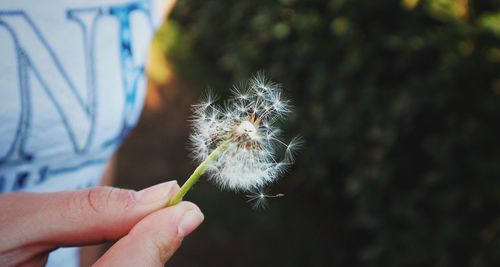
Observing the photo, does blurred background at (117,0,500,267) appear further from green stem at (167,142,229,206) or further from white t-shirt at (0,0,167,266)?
green stem at (167,142,229,206)

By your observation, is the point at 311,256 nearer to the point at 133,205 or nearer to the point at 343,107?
the point at 343,107

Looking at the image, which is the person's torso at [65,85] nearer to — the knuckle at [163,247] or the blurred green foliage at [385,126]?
the knuckle at [163,247]

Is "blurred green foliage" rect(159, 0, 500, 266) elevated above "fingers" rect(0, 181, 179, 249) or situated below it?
above

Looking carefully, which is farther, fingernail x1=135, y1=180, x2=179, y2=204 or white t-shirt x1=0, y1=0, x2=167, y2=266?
white t-shirt x1=0, y1=0, x2=167, y2=266

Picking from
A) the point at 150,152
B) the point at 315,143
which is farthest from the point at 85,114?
the point at 150,152

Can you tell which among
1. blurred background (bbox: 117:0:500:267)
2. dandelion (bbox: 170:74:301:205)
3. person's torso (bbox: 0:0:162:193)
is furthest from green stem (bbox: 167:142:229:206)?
blurred background (bbox: 117:0:500:267)

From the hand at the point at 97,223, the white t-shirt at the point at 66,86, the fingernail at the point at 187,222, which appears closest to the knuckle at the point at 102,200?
the hand at the point at 97,223

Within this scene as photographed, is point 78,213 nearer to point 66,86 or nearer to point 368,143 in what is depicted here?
point 66,86

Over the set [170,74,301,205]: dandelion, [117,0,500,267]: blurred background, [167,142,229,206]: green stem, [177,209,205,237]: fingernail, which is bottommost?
[177,209,205,237]: fingernail

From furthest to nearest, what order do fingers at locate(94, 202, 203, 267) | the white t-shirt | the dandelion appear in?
the white t-shirt
the dandelion
fingers at locate(94, 202, 203, 267)
